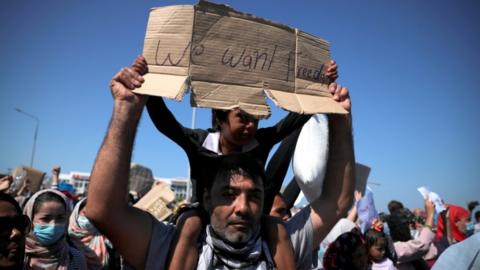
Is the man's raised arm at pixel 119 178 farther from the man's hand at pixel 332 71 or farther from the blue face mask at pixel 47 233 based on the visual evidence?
the blue face mask at pixel 47 233

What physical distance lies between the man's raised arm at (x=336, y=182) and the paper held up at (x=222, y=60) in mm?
296

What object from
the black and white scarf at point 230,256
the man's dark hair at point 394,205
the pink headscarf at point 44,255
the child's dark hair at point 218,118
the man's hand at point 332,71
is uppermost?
the man's hand at point 332,71

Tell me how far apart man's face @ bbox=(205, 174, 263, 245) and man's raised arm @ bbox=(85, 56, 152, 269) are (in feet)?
1.22

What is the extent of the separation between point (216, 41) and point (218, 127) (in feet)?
3.66

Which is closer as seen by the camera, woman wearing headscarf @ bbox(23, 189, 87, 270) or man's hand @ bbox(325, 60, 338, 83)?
man's hand @ bbox(325, 60, 338, 83)

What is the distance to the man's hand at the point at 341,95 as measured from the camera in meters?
1.95

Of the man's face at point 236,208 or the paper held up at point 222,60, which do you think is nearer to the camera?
the paper held up at point 222,60

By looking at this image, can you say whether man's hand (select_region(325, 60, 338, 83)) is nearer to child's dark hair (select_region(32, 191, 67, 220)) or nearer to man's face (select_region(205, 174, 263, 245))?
man's face (select_region(205, 174, 263, 245))

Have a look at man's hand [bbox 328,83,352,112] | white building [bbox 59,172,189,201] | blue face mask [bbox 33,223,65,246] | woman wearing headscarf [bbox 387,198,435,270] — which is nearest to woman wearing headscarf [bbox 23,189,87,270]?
blue face mask [bbox 33,223,65,246]

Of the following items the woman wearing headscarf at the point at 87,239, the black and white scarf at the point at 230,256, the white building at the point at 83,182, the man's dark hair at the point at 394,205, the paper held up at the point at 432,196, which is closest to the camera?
the black and white scarf at the point at 230,256

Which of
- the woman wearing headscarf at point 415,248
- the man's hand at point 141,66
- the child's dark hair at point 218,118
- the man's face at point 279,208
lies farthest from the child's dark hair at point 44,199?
the woman wearing headscarf at point 415,248

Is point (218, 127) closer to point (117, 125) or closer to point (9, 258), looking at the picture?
point (117, 125)

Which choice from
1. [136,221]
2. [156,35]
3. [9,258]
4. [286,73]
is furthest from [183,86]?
[9,258]

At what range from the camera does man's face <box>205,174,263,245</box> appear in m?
1.77
